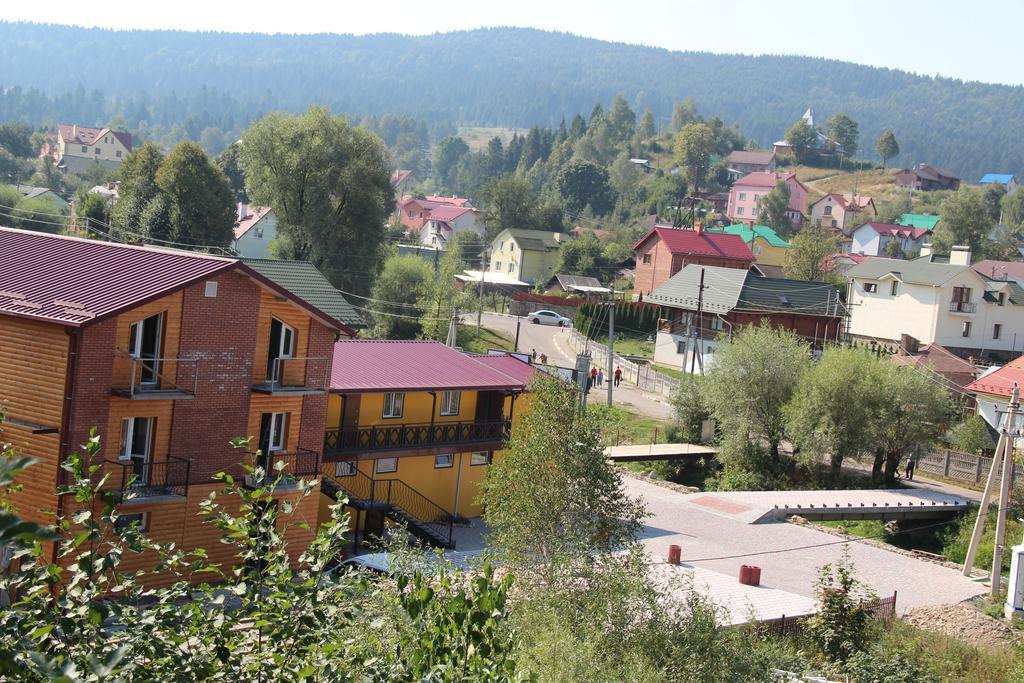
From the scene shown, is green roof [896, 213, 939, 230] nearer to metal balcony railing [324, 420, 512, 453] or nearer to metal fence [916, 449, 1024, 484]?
metal fence [916, 449, 1024, 484]

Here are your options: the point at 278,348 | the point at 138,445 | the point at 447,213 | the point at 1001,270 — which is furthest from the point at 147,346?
the point at 447,213

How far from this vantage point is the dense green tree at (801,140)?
629 feet

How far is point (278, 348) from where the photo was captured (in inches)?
958

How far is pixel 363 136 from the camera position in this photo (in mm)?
Result: 60406

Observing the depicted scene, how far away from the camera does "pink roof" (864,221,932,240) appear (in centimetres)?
11856

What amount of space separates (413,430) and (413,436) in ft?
0.51

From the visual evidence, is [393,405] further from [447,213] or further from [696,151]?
[696,151]

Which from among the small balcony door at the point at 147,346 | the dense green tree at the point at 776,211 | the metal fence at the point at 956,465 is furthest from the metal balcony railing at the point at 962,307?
the dense green tree at the point at 776,211

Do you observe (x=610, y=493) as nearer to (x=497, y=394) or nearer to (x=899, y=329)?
(x=497, y=394)

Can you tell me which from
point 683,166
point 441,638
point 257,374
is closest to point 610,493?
point 257,374

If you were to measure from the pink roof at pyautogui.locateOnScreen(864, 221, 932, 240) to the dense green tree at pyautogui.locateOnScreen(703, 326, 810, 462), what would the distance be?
82.5m

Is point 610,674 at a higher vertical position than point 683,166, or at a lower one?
lower

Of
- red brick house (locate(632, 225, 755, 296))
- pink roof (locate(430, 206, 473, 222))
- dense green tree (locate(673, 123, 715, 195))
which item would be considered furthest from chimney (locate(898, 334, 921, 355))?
dense green tree (locate(673, 123, 715, 195))

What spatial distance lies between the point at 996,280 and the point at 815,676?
180ft
